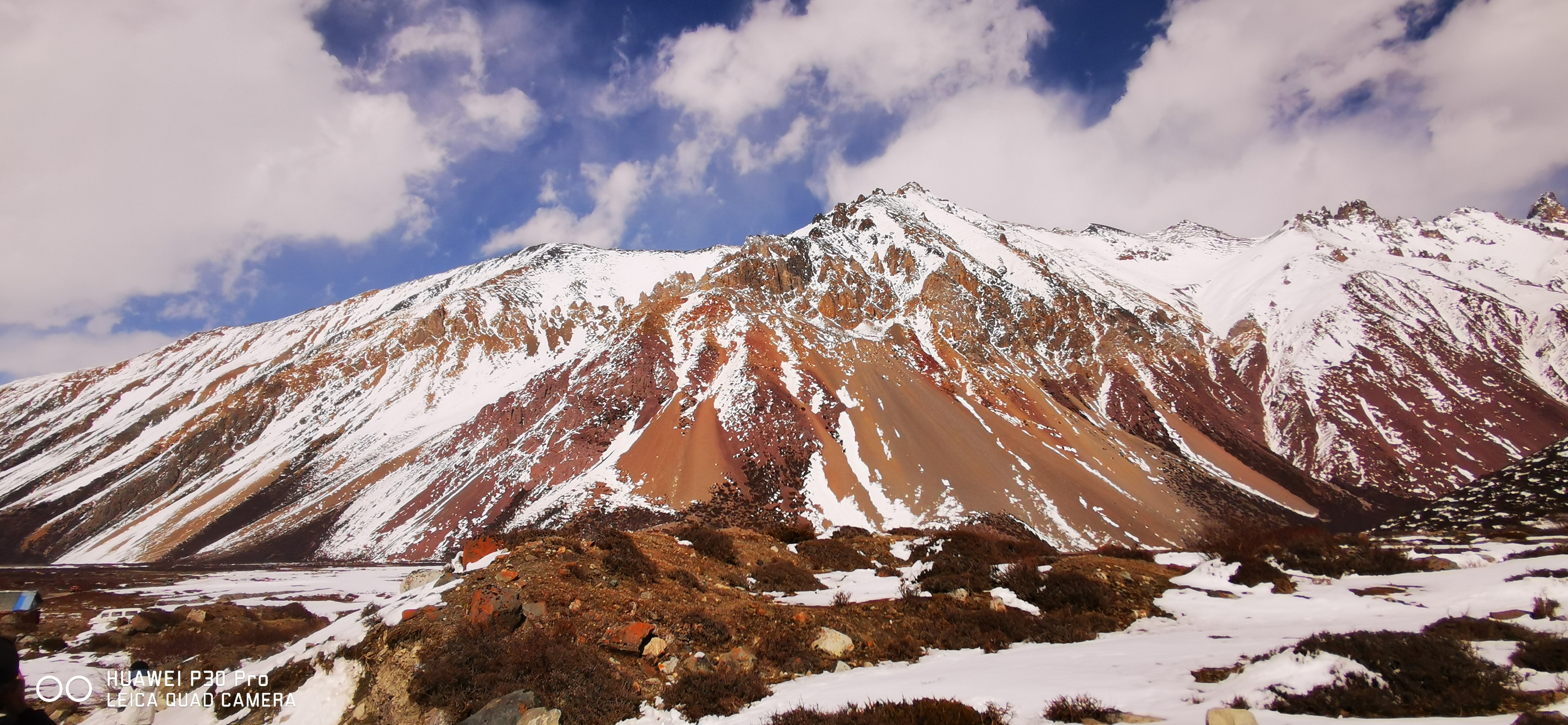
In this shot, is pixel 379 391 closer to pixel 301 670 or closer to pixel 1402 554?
pixel 301 670

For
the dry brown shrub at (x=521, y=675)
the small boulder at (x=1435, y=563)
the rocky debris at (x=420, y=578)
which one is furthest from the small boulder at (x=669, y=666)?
the small boulder at (x=1435, y=563)

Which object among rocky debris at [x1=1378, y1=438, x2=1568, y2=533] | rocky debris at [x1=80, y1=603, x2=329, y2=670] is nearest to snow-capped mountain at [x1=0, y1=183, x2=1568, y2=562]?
rocky debris at [x1=80, y1=603, x2=329, y2=670]

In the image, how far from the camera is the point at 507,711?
8352 millimetres

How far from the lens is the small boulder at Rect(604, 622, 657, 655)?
34.6 feet

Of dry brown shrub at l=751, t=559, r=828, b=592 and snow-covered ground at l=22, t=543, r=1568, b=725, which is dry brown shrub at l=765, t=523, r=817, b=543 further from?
snow-covered ground at l=22, t=543, r=1568, b=725

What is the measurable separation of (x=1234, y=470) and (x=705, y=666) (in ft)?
276

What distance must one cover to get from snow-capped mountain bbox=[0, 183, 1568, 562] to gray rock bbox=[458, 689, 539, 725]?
160 ft

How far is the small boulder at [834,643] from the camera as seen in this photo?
1113 cm

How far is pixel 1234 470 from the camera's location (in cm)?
7275

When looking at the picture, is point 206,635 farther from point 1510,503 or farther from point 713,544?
point 1510,503

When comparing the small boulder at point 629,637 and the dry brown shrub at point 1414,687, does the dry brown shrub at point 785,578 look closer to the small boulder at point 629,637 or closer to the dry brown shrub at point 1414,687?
the small boulder at point 629,637

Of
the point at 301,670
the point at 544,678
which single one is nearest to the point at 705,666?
the point at 544,678

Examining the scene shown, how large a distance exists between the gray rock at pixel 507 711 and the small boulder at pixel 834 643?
4783 mm

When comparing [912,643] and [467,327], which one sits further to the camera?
[467,327]
